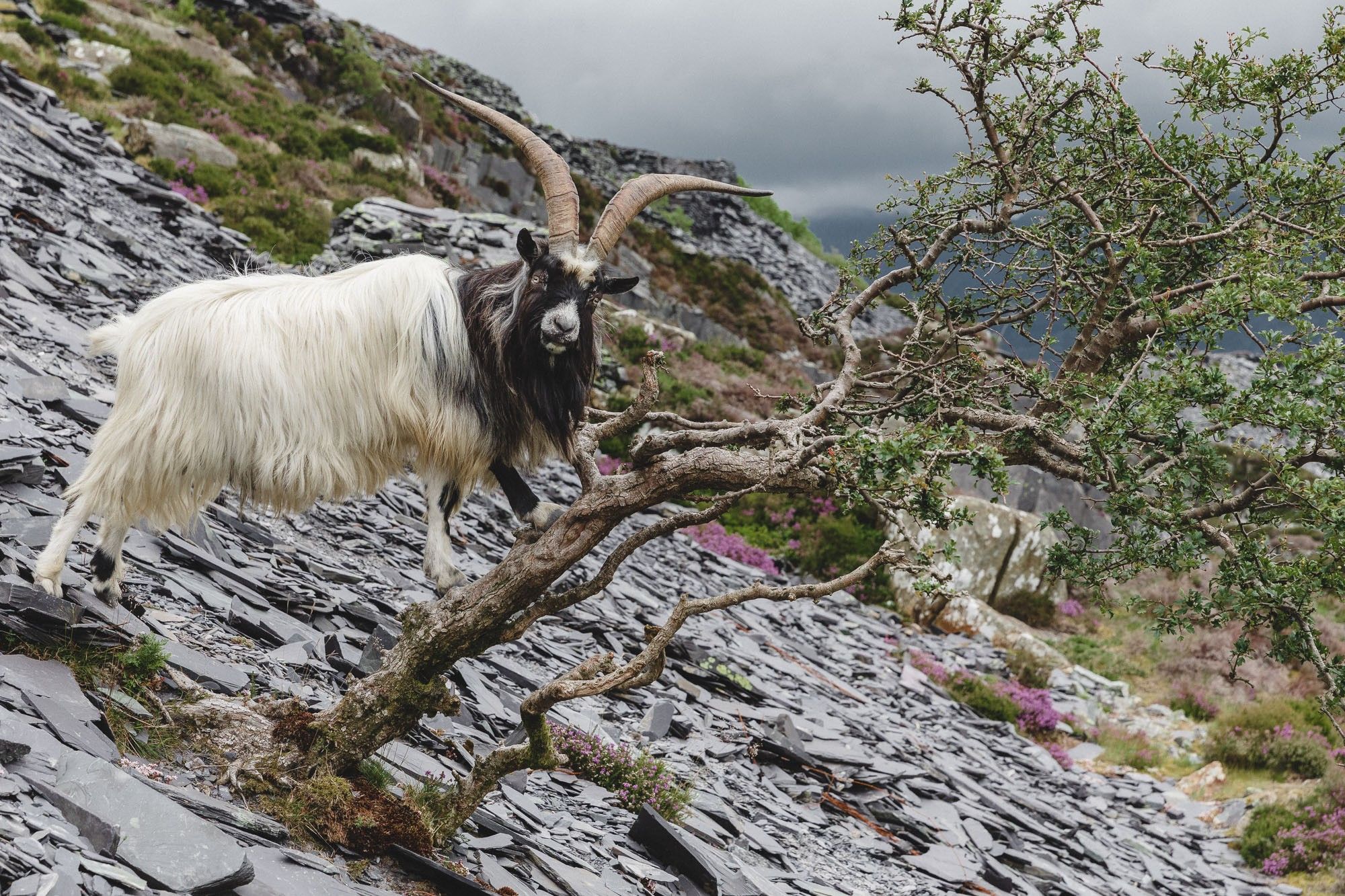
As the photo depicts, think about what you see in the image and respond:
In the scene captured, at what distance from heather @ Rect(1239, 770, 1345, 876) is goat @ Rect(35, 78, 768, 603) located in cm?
1172

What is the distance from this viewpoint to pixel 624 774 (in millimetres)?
7012

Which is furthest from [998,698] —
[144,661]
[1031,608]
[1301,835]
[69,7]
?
[69,7]

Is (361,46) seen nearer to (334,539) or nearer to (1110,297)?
(334,539)

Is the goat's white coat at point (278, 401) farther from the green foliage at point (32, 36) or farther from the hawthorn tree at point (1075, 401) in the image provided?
the green foliage at point (32, 36)

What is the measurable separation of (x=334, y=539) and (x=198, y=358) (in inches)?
185

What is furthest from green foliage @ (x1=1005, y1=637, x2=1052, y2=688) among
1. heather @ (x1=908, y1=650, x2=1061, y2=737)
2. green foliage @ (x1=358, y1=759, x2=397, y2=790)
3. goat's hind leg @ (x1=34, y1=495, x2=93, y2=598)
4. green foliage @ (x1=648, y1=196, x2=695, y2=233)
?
green foliage @ (x1=648, y1=196, x2=695, y2=233)

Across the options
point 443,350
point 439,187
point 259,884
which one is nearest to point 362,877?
point 259,884

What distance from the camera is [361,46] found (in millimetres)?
36375

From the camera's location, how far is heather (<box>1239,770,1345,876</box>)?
470 inches

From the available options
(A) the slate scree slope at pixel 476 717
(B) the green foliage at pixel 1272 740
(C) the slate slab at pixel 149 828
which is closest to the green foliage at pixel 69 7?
(A) the slate scree slope at pixel 476 717

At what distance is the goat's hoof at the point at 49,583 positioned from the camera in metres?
5.01

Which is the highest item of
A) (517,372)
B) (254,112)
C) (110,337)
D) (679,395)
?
(254,112)

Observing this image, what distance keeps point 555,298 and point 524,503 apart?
1.12m

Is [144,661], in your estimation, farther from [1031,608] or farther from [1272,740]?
[1031,608]
